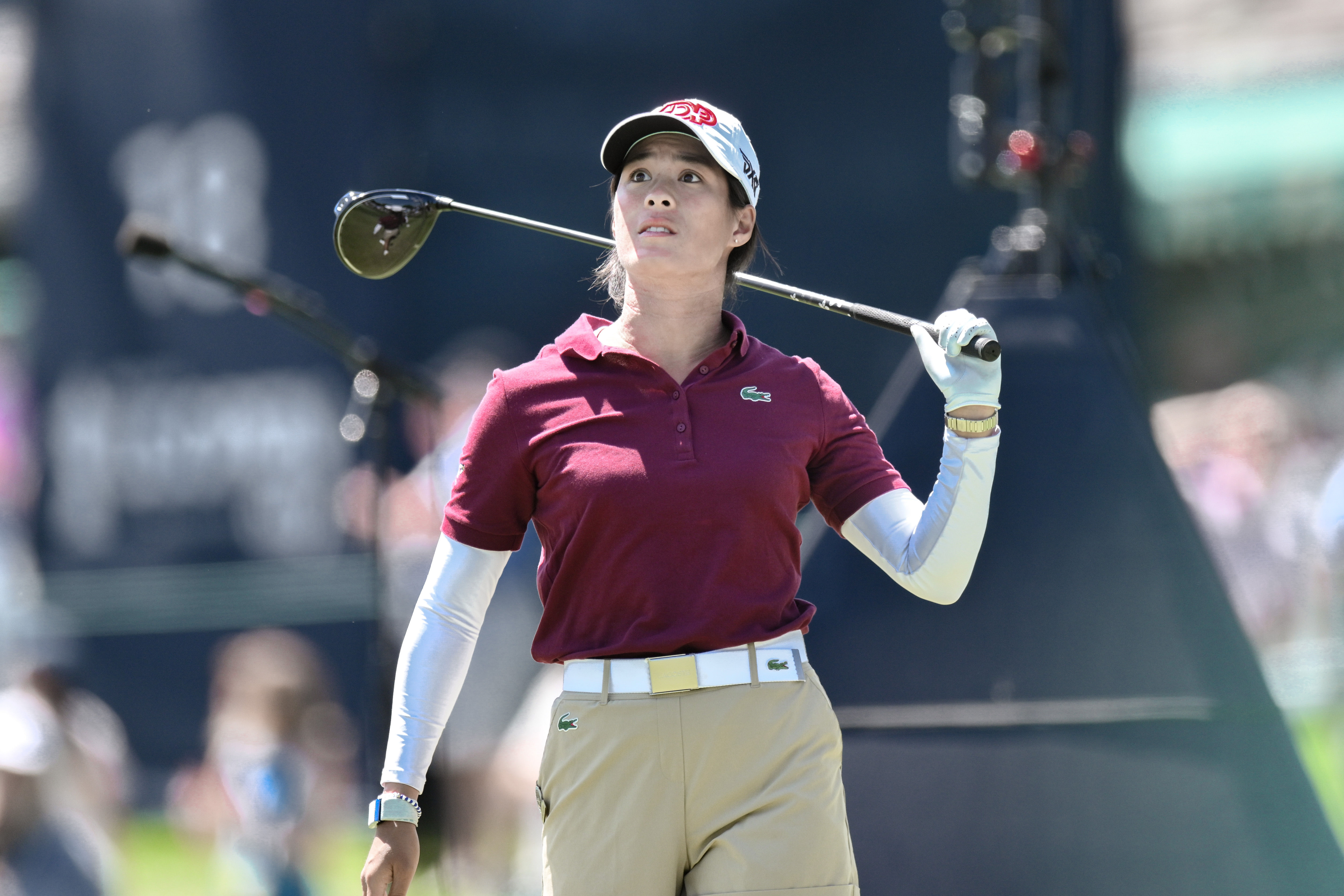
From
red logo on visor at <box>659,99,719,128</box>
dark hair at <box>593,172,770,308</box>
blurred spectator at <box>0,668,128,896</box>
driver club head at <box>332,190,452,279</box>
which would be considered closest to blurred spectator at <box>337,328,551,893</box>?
blurred spectator at <box>0,668,128,896</box>

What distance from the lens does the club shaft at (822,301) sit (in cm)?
205

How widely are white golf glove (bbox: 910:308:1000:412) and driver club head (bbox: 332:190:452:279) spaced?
109 centimetres

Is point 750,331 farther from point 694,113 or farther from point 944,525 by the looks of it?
point 944,525

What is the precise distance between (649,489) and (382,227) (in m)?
1.04

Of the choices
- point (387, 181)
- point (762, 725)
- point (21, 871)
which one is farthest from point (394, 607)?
point (762, 725)

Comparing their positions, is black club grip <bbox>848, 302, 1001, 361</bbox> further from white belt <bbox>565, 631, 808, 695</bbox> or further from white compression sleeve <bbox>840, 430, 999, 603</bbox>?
white belt <bbox>565, 631, 808, 695</bbox>

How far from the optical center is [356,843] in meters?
6.38

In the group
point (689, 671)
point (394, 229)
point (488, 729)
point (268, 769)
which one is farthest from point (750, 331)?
point (689, 671)

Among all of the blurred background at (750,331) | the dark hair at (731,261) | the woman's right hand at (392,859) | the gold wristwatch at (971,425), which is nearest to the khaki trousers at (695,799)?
the woman's right hand at (392,859)

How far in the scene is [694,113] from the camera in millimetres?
2158

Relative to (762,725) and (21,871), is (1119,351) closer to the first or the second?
(762,725)

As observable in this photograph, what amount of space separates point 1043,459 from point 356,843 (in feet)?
14.1

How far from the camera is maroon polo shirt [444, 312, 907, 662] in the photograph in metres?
2.00

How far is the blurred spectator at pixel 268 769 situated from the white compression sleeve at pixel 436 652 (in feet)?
13.5
